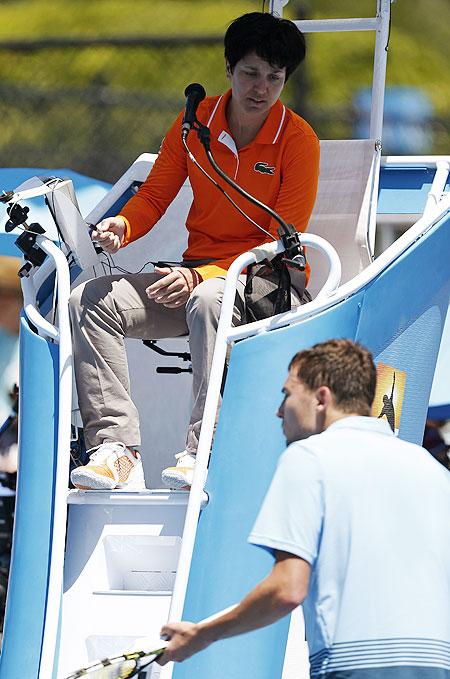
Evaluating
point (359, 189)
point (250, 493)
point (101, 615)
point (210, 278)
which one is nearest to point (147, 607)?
point (101, 615)

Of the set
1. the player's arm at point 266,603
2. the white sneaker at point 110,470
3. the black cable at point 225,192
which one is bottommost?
the player's arm at point 266,603

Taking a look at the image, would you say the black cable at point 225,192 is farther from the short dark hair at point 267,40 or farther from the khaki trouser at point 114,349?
the short dark hair at point 267,40

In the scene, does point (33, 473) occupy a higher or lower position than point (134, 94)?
lower

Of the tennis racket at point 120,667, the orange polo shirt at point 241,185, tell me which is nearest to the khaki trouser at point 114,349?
the orange polo shirt at point 241,185

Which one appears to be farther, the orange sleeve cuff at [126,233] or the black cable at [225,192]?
the orange sleeve cuff at [126,233]

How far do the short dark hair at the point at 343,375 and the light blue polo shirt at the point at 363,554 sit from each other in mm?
111

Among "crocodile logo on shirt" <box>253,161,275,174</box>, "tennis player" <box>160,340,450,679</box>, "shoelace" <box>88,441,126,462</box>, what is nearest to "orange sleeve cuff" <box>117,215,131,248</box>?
"crocodile logo on shirt" <box>253,161,275,174</box>

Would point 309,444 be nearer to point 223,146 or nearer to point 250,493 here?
point 250,493

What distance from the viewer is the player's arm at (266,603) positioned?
2.23m

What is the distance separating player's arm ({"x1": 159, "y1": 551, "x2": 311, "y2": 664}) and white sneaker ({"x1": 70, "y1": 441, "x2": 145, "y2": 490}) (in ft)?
3.40

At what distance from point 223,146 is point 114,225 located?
0.41m

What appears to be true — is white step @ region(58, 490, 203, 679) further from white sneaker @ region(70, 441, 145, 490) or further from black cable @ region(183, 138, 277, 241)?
black cable @ region(183, 138, 277, 241)

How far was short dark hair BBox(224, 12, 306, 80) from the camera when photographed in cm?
382

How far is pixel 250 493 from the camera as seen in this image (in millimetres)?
3303
